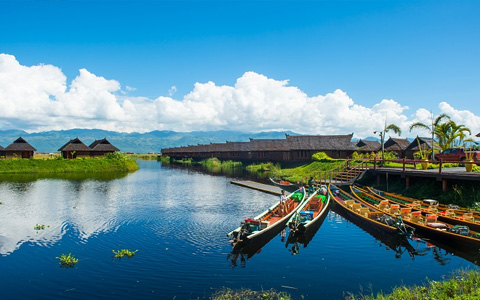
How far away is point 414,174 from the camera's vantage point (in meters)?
26.8

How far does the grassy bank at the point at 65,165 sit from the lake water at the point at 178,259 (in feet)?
118

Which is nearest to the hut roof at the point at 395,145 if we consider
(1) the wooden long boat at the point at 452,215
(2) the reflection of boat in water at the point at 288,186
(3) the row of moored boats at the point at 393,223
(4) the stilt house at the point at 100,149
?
(2) the reflection of boat in water at the point at 288,186

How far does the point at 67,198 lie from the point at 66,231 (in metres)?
12.8

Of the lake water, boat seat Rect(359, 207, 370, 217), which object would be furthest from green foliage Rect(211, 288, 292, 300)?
boat seat Rect(359, 207, 370, 217)

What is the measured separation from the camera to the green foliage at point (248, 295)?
11.2 meters

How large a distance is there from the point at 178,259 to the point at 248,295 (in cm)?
478

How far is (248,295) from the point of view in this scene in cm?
1148

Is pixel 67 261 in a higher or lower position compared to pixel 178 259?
higher

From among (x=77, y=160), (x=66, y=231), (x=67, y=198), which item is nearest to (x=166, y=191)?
(x=67, y=198)

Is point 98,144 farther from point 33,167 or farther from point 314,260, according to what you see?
point 314,260

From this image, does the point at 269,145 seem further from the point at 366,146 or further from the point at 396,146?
the point at 396,146

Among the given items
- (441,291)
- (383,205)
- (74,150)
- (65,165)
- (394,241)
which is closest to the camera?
(441,291)

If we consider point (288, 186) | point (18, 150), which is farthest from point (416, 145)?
point (18, 150)

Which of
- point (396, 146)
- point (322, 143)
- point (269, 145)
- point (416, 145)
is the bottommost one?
point (396, 146)
